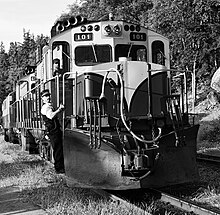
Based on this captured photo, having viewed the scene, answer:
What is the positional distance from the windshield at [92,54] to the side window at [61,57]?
211mm

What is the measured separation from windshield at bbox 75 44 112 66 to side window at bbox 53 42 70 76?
21 cm

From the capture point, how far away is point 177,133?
7.03 m

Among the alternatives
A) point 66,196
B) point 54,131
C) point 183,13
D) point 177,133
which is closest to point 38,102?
point 54,131

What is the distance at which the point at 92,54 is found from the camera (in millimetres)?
8820

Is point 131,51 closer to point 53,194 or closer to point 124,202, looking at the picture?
point 53,194

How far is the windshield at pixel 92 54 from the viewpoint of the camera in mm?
8781

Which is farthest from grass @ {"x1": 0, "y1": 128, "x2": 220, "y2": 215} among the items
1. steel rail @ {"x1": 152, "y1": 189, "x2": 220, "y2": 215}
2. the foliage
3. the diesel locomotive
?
the foliage

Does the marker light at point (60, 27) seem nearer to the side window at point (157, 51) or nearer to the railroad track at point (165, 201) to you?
the side window at point (157, 51)

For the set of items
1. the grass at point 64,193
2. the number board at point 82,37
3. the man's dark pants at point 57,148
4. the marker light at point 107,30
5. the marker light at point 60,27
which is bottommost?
the grass at point 64,193

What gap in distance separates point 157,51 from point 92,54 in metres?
1.52

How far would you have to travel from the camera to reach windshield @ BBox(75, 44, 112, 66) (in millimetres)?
8781

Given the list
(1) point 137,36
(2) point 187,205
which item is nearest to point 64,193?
(2) point 187,205

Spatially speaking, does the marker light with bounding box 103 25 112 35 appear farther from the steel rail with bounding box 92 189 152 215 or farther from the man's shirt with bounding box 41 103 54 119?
the steel rail with bounding box 92 189 152 215

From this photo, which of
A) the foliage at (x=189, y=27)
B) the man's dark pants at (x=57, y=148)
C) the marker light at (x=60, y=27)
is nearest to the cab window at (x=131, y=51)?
the marker light at (x=60, y=27)
